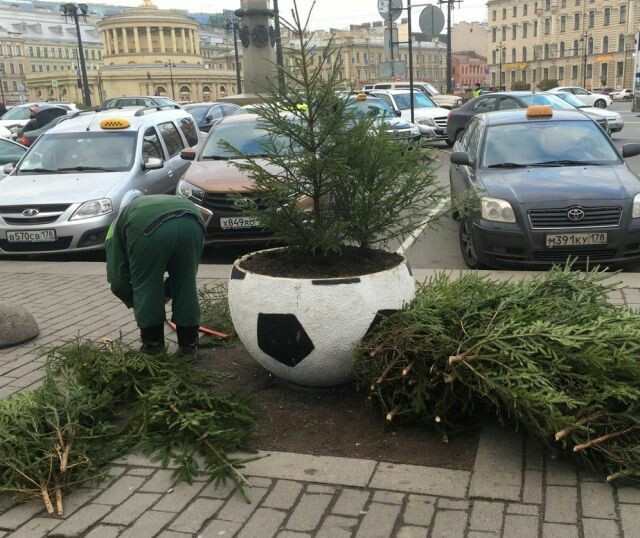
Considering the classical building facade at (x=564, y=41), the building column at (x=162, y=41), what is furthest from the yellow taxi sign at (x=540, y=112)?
the building column at (x=162, y=41)

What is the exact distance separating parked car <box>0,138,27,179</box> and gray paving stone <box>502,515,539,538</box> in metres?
11.7

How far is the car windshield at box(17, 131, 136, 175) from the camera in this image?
9742 mm

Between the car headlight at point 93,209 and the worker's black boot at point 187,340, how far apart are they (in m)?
4.70

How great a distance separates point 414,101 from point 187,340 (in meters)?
21.6

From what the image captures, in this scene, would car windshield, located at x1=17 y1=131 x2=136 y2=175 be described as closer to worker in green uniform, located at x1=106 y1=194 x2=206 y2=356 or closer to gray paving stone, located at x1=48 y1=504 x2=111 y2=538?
worker in green uniform, located at x1=106 y1=194 x2=206 y2=356

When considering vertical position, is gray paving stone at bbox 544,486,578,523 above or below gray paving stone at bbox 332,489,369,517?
above

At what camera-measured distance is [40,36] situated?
149 meters

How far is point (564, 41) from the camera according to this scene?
120 meters

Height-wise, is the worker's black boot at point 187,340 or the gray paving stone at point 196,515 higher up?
the worker's black boot at point 187,340

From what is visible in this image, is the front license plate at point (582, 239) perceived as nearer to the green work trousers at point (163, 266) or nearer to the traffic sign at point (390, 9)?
the green work trousers at point (163, 266)

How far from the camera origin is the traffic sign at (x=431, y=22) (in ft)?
62.5

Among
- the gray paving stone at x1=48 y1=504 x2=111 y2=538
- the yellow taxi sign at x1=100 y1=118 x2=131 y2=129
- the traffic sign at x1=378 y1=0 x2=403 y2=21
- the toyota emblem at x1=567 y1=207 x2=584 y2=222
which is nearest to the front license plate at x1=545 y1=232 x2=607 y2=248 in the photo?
the toyota emblem at x1=567 y1=207 x2=584 y2=222

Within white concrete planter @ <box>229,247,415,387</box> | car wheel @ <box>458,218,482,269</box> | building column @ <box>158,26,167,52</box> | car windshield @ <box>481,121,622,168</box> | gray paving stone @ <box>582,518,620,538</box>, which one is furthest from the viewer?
building column @ <box>158,26,167,52</box>

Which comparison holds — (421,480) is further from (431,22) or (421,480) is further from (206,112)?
(206,112)
